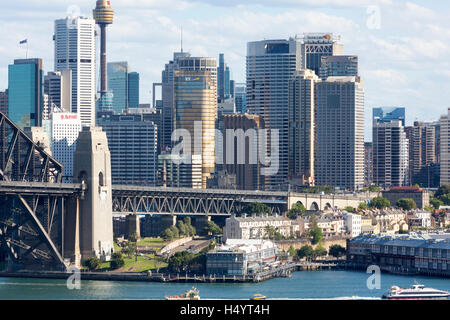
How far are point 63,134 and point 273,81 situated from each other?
35728 millimetres

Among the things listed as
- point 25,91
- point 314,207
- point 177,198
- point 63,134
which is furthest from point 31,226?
point 25,91

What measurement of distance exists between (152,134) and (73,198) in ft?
310

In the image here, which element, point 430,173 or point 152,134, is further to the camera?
point 430,173

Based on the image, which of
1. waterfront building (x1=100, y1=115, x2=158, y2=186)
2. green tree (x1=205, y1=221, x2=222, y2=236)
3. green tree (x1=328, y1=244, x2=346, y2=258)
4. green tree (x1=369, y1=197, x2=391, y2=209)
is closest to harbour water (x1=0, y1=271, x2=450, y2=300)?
green tree (x1=328, y1=244, x2=346, y2=258)

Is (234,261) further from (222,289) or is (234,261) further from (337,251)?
(337,251)

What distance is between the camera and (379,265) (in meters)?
76.2

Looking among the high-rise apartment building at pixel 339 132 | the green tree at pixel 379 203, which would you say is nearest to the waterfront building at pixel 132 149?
the high-rise apartment building at pixel 339 132

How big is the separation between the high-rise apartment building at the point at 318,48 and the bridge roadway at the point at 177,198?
78161 millimetres

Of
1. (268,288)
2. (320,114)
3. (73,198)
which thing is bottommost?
(268,288)

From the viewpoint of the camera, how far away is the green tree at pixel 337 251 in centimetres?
8344

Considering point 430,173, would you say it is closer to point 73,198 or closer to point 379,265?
point 379,265

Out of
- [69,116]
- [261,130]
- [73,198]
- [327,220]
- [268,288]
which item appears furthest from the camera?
[69,116]

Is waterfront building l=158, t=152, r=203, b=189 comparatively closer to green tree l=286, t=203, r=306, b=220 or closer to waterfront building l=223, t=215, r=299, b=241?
green tree l=286, t=203, r=306, b=220

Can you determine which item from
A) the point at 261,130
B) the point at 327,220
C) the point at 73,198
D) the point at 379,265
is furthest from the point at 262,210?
the point at 261,130
